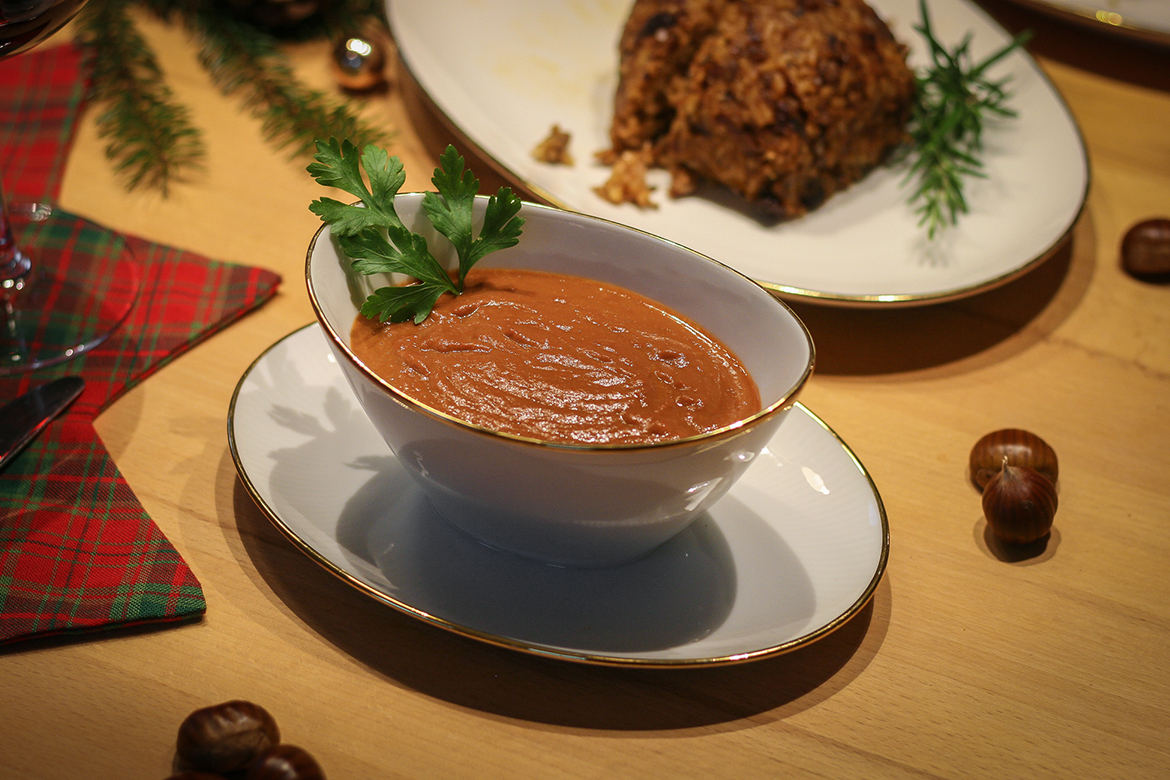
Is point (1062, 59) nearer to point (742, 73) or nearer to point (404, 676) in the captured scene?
point (742, 73)

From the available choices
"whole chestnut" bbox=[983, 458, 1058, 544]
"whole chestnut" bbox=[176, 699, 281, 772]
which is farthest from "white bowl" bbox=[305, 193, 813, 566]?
"whole chestnut" bbox=[983, 458, 1058, 544]

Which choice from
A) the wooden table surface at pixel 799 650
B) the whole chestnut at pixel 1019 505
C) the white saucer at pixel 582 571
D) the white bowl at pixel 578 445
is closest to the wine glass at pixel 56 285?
the wooden table surface at pixel 799 650

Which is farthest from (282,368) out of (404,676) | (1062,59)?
(1062,59)

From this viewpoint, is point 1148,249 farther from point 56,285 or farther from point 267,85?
point 56,285

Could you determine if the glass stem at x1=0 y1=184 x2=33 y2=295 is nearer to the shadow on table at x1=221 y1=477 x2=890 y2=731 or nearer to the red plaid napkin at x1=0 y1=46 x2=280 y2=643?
the red plaid napkin at x1=0 y1=46 x2=280 y2=643

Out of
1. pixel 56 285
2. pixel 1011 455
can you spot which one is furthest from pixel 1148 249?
pixel 56 285

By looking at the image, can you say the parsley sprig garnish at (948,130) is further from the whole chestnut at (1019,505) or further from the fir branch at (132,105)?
the fir branch at (132,105)
